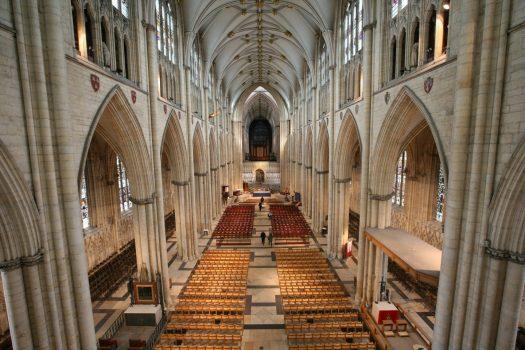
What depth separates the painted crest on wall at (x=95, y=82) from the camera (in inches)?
297

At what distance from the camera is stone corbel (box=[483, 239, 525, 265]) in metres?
5.18

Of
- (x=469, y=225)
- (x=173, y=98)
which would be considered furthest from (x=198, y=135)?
(x=469, y=225)

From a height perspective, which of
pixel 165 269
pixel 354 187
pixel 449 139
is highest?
pixel 449 139

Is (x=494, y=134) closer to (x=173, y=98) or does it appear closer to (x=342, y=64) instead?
(x=342, y=64)

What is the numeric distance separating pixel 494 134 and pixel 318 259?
11.8 m

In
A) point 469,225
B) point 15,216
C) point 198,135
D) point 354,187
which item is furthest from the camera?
point 354,187

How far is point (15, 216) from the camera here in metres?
5.19

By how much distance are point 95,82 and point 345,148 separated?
12209mm

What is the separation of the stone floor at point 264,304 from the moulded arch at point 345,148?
5.53 meters

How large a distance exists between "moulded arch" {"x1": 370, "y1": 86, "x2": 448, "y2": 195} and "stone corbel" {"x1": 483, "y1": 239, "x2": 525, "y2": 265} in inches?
182

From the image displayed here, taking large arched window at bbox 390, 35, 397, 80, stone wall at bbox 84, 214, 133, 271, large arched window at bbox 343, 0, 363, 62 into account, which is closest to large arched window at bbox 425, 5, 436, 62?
large arched window at bbox 390, 35, 397, 80

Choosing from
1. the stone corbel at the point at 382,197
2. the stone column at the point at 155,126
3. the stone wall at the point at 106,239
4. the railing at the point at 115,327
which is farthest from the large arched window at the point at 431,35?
the stone wall at the point at 106,239

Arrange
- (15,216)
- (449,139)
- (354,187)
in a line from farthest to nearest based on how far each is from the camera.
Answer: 1. (354,187)
2. (449,139)
3. (15,216)

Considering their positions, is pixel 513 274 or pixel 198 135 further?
pixel 198 135
